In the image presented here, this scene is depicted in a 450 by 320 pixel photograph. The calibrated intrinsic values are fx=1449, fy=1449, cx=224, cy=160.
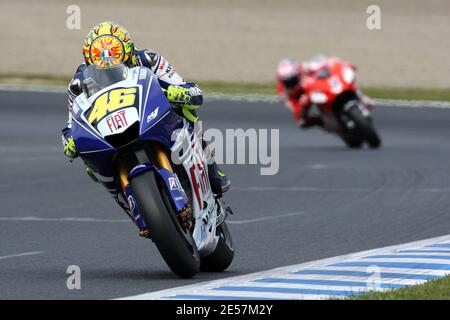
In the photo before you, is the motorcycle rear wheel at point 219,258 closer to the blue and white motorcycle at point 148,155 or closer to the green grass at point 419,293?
the blue and white motorcycle at point 148,155

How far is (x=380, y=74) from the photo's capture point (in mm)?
38219

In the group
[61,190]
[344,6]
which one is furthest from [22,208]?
[344,6]

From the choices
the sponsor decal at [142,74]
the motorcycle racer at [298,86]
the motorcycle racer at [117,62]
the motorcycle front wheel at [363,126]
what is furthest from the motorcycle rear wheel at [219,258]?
A: the motorcycle racer at [298,86]

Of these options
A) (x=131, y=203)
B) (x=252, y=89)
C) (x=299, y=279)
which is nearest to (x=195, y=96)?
(x=131, y=203)

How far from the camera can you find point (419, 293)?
8.45m

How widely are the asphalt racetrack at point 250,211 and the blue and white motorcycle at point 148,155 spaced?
1.16 feet

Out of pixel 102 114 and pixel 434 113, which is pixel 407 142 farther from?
pixel 102 114

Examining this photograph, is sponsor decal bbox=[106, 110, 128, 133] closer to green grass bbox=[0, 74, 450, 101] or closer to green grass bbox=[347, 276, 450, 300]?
green grass bbox=[347, 276, 450, 300]

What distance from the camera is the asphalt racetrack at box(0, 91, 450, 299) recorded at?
10141 mm

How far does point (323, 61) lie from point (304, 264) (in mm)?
15378

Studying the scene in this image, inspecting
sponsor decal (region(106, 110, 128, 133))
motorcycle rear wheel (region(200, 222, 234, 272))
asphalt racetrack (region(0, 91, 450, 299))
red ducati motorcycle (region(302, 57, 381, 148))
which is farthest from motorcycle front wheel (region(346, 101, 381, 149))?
sponsor decal (region(106, 110, 128, 133))

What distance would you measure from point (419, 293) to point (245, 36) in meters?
35.8

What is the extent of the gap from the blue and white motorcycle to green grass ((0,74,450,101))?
23.8m

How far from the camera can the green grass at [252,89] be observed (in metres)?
33.6
